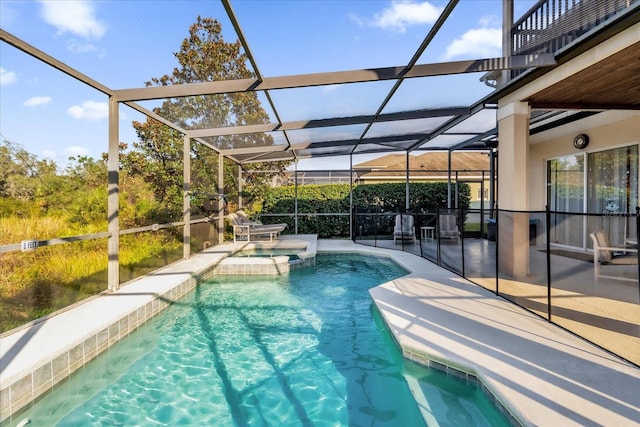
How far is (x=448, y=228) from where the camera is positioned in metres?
10.0

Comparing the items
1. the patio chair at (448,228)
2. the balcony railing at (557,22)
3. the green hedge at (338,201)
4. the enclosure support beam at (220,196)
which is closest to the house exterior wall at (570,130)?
the balcony railing at (557,22)

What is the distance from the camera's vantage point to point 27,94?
5625mm

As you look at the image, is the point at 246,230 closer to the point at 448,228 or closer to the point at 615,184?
the point at 448,228

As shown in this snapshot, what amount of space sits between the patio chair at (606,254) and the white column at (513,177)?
3.13 ft

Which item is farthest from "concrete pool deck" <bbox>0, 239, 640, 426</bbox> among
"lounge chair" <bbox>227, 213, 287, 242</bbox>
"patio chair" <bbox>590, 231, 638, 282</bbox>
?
"lounge chair" <bbox>227, 213, 287, 242</bbox>

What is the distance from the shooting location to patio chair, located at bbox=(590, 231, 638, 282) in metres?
5.07

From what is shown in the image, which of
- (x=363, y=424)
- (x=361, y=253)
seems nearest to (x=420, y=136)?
(x=361, y=253)

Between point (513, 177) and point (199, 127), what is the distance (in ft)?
20.8

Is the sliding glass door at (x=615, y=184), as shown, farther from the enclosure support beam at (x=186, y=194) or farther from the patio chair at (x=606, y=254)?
the enclosure support beam at (x=186, y=194)

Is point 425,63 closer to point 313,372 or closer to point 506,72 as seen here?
point 506,72

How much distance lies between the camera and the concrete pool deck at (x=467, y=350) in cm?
237

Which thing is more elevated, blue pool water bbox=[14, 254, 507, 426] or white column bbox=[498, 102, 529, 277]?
white column bbox=[498, 102, 529, 277]

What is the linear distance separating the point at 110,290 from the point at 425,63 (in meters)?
5.53

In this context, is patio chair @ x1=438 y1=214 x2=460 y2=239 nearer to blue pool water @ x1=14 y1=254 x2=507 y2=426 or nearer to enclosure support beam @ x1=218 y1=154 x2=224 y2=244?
blue pool water @ x1=14 y1=254 x2=507 y2=426
